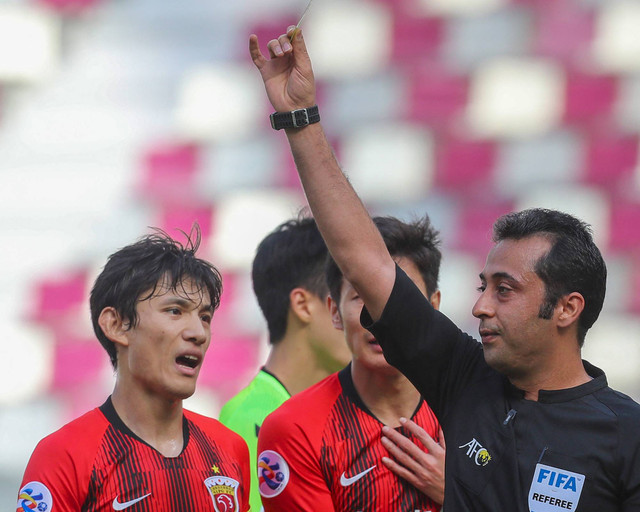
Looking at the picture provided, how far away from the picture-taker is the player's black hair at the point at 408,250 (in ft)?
8.62

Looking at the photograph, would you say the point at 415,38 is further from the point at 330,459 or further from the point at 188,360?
the point at 330,459

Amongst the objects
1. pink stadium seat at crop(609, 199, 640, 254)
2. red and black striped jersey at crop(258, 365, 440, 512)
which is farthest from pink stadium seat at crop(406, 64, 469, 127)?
red and black striped jersey at crop(258, 365, 440, 512)

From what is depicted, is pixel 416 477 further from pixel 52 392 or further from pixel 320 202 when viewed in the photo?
pixel 52 392

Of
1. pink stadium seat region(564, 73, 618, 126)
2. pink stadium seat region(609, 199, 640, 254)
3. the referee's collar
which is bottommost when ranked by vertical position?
the referee's collar

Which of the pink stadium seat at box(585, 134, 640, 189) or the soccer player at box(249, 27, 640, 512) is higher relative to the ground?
the pink stadium seat at box(585, 134, 640, 189)

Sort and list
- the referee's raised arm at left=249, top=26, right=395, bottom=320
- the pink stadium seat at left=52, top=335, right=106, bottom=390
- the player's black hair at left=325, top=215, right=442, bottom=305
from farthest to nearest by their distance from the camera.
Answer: the pink stadium seat at left=52, top=335, right=106, bottom=390
the player's black hair at left=325, top=215, right=442, bottom=305
the referee's raised arm at left=249, top=26, right=395, bottom=320

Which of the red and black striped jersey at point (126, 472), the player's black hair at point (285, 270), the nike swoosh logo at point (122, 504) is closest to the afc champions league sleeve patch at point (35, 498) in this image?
the red and black striped jersey at point (126, 472)

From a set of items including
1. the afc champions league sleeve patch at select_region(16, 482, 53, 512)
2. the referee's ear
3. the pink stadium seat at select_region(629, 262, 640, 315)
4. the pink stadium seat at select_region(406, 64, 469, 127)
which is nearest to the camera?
the afc champions league sleeve patch at select_region(16, 482, 53, 512)

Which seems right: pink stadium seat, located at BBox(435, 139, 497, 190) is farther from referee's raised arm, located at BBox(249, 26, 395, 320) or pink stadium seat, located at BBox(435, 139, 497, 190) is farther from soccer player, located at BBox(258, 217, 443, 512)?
referee's raised arm, located at BBox(249, 26, 395, 320)

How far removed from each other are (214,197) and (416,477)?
3.31 meters

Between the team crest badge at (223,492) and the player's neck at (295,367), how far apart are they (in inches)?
28.2

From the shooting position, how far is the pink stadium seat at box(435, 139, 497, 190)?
5410 millimetres

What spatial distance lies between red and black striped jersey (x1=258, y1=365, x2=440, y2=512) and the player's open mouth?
240 mm

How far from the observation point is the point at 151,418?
2.42 meters
